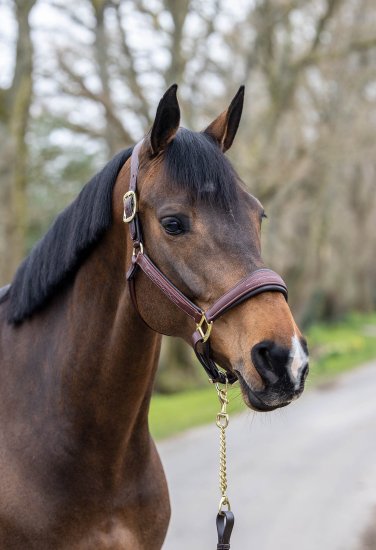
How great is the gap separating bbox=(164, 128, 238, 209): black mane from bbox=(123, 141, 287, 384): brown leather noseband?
0.16m

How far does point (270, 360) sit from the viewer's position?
1843 millimetres

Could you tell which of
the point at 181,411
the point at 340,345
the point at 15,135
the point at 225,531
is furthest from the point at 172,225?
the point at 340,345

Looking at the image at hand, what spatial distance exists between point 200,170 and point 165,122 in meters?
0.23

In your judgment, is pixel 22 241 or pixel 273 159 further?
pixel 273 159

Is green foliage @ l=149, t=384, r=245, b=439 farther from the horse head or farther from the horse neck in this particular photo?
the horse head

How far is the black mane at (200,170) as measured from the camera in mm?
2096

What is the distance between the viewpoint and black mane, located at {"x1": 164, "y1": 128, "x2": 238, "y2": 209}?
210cm

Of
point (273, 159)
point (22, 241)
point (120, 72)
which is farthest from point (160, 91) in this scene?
point (22, 241)

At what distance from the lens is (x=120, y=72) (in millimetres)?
12016

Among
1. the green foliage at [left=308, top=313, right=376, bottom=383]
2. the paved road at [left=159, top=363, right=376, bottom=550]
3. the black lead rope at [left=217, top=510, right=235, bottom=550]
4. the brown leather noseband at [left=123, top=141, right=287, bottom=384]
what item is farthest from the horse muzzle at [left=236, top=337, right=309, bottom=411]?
the green foliage at [left=308, top=313, right=376, bottom=383]

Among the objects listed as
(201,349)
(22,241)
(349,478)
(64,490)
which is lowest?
(349,478)

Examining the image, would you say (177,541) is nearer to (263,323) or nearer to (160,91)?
(263,323)

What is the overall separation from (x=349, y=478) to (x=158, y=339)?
16.6 feet

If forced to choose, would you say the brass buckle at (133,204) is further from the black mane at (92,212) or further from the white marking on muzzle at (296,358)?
the white marking on muzzle at (296,358)
